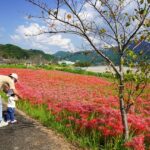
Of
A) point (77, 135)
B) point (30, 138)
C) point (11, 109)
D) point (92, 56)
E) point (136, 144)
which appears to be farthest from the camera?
point (11, 109)

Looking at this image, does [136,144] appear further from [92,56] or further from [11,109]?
[11,109]

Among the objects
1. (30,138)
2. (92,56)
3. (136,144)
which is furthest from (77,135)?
(92,56)

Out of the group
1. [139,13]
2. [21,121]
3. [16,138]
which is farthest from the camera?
[21,121]

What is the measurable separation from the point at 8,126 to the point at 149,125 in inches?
159

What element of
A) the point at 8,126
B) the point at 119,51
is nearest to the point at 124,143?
the point at 119,51

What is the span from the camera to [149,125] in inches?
422

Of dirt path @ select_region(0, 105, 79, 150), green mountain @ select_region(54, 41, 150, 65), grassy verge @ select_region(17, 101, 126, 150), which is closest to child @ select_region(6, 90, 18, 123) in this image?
dirt path @ select_region(0, 105, 79, 150)

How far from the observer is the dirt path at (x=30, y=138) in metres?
9.07

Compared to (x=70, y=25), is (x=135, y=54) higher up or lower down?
lower down

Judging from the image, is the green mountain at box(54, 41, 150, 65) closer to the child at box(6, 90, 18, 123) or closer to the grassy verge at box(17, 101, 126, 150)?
the grassy verge at box(17, 101, 126, 150)

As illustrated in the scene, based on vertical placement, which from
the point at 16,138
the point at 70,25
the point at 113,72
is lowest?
the point at 16,138

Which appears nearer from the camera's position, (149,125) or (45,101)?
(149,125)

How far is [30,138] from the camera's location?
9.73m

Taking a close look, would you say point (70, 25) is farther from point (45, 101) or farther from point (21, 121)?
point (45, 101)
